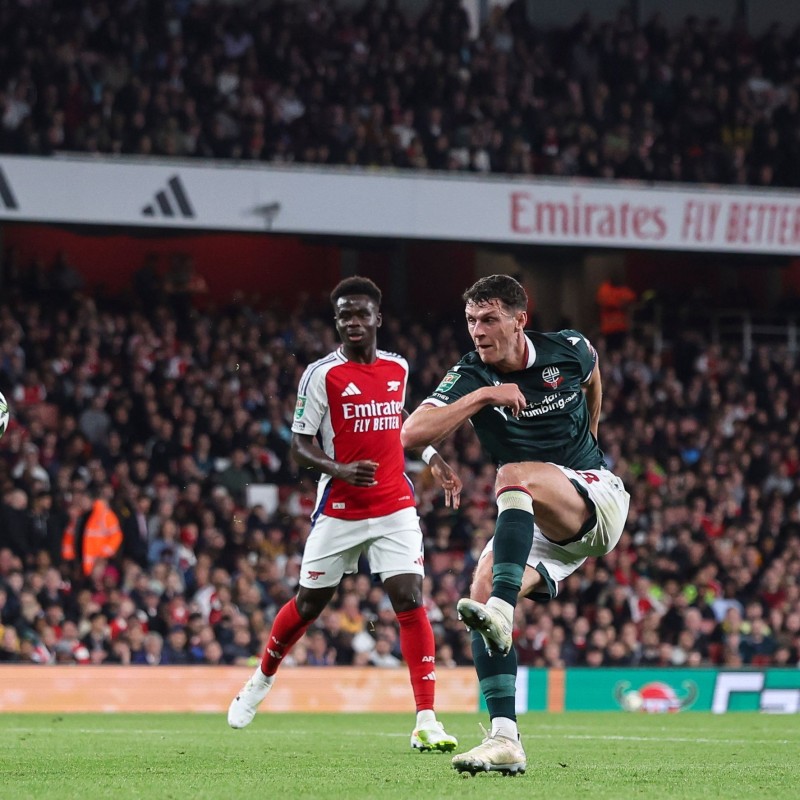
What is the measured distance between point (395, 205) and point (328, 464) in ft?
42.0

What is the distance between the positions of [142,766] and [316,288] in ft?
63.4

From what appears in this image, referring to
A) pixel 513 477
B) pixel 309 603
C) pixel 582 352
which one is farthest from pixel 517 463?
pixel 309 603

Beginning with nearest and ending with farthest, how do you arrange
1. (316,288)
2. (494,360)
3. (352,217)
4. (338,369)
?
(494,360)
(338,369)
(352,217)
(316,288)

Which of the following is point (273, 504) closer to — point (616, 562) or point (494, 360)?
point (616, 562)

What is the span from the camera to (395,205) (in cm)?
2033

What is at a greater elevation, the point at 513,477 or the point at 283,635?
the point at 513,477

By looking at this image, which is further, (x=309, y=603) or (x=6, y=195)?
(x=6, y=195)

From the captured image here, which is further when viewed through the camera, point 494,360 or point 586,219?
point 586,219

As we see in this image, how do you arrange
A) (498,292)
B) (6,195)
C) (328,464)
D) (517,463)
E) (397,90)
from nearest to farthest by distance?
(498,292), (517,463), (328,464), (6,195), (397,90)

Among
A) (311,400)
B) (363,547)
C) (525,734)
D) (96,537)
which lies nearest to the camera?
(311,400)

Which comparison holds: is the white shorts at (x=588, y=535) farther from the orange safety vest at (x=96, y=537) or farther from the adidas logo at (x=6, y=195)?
the adidas logo at (x=6, y=195)

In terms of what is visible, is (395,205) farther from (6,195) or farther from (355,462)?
(355,462)

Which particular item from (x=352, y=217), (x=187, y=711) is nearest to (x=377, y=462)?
(x=187, y=711)

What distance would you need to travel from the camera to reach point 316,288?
2570cm
